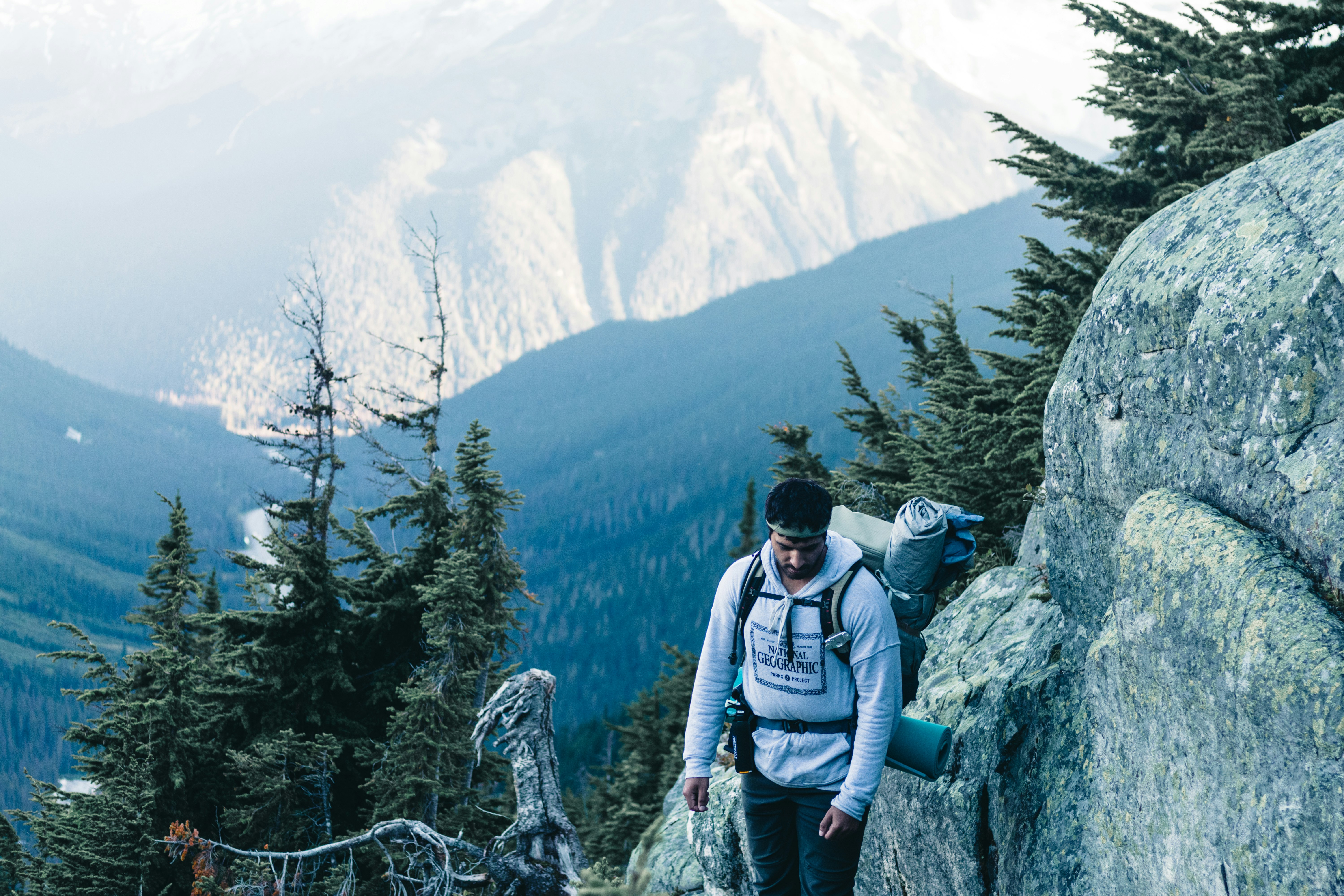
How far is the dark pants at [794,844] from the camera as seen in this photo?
471cm

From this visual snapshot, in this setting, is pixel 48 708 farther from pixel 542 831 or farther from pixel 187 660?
pixel 542 831

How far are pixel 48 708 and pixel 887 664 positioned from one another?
22345 centimetres

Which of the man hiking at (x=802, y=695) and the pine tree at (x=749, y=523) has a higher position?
the pine tree at (x=749, y=523)

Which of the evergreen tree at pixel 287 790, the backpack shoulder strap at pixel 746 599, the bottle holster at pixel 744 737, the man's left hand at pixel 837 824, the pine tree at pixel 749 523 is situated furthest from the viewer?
the pine tree at pixel 749 523

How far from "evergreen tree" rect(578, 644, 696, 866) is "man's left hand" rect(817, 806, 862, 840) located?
27691 millimetres

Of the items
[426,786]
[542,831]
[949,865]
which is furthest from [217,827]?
[949,865]

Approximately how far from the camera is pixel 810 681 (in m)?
4.65

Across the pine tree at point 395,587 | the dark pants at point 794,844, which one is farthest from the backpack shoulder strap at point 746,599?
the pine tree at point 395,587

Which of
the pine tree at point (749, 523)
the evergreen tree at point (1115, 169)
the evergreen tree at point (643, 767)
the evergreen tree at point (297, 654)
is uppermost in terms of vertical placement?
the pine tree at point (749, 523)

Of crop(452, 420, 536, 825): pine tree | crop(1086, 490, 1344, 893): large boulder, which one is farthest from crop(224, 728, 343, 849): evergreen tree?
crop(1086, 490, 1344, 893): large boulder

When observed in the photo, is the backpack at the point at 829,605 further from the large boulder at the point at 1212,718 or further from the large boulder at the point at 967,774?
the large boulder at the point at 967,774

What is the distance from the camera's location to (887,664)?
4.50 metres

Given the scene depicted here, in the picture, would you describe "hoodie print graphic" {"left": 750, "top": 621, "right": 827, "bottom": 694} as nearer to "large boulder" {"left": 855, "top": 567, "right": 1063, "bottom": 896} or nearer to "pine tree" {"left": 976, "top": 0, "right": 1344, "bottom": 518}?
"large boulder" {"left": 855, "top": 567, "right": 1063, "bottom": 896}

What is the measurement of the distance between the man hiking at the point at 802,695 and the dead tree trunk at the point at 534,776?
6.95 feet
